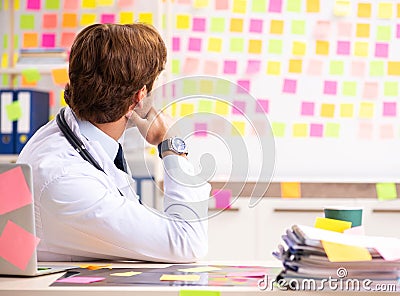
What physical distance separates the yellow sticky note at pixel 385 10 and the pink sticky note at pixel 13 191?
3071mm

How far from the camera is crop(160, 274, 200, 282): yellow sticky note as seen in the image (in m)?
1.47

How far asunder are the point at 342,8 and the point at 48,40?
1567 millimetres

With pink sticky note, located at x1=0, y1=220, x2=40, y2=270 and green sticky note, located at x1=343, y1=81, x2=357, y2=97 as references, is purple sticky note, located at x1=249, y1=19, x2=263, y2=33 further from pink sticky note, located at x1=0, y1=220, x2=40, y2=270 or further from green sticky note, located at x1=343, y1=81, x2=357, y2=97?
pink sticky note, located at x1=0, y1=220, x2=40, y2=270

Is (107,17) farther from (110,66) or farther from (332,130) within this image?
(110,66)

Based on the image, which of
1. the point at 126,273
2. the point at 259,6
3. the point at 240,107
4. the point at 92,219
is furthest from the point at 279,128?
the point at 126,273

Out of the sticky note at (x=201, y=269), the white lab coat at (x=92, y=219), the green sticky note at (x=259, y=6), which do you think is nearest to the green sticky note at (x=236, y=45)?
the green sticky note at (x=259, y=6)

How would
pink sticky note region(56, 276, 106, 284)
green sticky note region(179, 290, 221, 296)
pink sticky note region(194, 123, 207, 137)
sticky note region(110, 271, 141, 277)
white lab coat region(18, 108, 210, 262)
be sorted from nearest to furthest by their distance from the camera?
1. green sticky note region(179, 290, 221, 296)
2. pink sticky note region(56, 276, 106, 284)
3. sticky note region(110, 271, 141, 277)
4. white lab coat region(18, 108, 210, 262)
5. pink sticky note region(194, 123, 207, 137)

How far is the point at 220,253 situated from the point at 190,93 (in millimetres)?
969

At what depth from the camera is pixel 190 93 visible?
4.27 meters

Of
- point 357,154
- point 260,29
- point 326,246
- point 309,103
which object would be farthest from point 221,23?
point 326,246

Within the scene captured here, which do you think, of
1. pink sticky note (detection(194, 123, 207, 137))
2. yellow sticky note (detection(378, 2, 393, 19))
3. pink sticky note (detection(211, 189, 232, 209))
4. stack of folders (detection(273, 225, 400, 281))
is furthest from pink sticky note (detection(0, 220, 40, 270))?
yellow sticky note (detection(378, 2, 393, 19))

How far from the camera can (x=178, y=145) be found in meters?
1.98

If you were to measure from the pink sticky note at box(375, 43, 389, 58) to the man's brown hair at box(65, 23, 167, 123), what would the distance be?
2403mm

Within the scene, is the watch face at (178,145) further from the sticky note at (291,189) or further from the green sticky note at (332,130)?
the green sticky note at (332,130)
